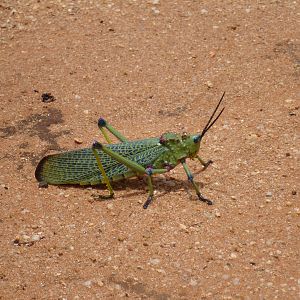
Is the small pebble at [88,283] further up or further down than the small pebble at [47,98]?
further up

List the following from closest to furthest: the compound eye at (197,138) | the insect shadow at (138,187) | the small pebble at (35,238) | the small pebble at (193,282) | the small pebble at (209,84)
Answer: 1. the small pebble at (193,282)
2. the small pebble at (35,238)
3. the compound eye at (197,138)
4. the insect shadow at (138,187)
5. the small pebble at (209,84)

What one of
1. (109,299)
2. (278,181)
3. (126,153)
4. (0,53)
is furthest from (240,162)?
(0,53)

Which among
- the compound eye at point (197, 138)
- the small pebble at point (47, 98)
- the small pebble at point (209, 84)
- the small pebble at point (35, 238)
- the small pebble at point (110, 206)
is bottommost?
the small pebble at point (47, 98)

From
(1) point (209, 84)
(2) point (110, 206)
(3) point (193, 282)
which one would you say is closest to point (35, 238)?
(2) point (110, 206)

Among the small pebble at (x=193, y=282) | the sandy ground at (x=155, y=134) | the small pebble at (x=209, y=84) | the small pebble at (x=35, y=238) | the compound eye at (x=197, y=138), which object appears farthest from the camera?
the small pebble at (x=209, y=84)

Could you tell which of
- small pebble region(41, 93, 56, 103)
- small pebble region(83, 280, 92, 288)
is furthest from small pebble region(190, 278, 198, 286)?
small pebble region(41, 93, 56, 103)

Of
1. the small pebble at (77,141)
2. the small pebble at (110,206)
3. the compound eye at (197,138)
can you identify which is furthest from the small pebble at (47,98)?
the compound eye at (197,138)

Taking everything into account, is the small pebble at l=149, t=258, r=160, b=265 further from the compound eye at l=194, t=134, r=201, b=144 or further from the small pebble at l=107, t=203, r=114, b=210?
the compound eye at l=194, t=134, r=201, b=144

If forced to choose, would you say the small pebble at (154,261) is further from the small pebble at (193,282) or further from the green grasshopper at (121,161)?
the green grasshopper at (121,161)

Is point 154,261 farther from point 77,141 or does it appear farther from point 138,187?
point 77,141
